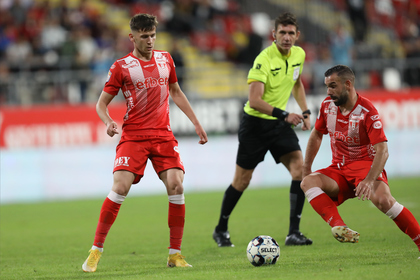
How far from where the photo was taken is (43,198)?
15164mm

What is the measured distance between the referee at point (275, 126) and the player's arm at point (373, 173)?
158cm

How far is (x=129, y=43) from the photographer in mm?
18375

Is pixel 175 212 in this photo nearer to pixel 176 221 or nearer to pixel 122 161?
pixel 176 221

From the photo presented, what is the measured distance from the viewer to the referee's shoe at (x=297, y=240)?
7285 mm

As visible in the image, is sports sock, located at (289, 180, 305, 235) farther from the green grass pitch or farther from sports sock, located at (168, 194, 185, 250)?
Answer: sports sock, located at (168, 194, 185, 250)

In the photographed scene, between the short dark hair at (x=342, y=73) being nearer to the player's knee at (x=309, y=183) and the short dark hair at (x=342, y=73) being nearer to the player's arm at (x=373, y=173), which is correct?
the player's arm at (x=373, y=173)

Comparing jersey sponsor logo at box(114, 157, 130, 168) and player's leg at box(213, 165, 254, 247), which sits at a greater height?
jersey sponsor logo at box(114, 157, 130, 168)

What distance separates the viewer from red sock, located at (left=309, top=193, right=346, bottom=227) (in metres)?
5.92

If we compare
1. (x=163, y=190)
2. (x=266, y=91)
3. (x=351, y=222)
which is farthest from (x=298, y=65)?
(x=163, y=190)

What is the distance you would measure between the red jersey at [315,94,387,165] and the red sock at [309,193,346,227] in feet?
1.52

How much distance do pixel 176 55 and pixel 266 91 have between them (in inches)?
399

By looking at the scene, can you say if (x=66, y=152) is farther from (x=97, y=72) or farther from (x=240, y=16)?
(x=240, y=16)

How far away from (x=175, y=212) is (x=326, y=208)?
145 centimetres

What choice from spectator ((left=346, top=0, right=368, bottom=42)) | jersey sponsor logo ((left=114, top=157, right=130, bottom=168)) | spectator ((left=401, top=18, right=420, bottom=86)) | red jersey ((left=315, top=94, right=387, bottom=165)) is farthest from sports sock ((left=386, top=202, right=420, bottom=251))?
spectator ((left=346, top=0, right=368, bottom=42))
